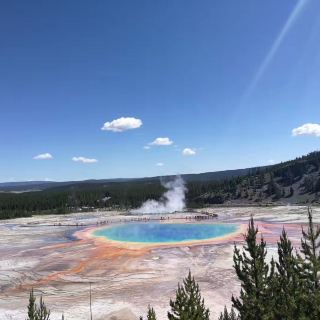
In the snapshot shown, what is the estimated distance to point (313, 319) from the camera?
1767cm

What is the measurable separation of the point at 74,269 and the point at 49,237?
3163 centimetres

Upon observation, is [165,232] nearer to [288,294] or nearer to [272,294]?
[272,294]

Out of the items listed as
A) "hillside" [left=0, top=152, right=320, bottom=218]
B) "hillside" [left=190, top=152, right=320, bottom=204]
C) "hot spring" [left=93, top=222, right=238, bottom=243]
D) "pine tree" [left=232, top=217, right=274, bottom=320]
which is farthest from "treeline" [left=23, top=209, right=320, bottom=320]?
"hillside" [left=0, top=152, right=320, bottom=218]

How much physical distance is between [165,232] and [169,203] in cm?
7269

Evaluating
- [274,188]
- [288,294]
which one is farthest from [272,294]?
[274,188]

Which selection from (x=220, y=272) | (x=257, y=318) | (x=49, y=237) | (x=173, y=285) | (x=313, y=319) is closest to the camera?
(x=313, y=319)

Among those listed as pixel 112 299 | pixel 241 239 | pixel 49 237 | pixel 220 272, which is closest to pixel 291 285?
pixel 112 299

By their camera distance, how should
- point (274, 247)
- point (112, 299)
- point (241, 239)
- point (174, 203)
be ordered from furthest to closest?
point (174, 203) → point (241, 239) → point (274, 247) → point (112, 299)

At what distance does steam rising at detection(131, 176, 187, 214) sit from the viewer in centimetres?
13674

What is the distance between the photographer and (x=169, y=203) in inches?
6058

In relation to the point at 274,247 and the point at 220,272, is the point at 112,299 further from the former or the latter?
the point at 274,247

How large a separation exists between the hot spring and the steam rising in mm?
38546

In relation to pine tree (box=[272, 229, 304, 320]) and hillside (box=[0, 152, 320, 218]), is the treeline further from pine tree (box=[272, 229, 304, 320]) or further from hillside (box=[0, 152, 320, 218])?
hillside (box=[0, 152, 320, 218])

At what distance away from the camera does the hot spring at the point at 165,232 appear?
2815 inches
